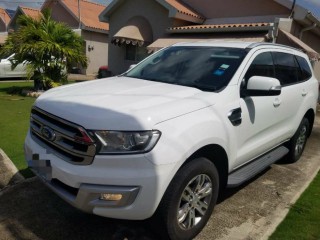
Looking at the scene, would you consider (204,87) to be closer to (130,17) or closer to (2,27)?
(130,17)

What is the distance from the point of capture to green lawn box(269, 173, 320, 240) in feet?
10.9

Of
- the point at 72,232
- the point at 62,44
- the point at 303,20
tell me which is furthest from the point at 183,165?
the point at 303,20

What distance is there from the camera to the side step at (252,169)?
11.6 feet

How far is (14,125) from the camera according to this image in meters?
6.97

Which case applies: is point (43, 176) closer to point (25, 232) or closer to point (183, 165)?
point (25, 232)

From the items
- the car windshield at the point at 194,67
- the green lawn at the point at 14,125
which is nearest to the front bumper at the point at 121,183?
the car windshield at the point at 194,67

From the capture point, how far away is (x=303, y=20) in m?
12.7

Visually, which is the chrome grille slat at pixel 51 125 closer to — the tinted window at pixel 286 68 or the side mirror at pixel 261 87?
the side mirror at pixel 261 87

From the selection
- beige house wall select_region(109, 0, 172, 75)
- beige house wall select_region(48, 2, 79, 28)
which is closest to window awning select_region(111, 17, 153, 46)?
beige house wall select_region(109, 0, 172, 75)

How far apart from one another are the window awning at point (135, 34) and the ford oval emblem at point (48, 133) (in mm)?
13359

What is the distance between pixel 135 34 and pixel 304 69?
1170 centimetres

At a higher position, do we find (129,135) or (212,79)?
(212,79)

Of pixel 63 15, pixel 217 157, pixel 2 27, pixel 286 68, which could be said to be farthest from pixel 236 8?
pixel 2 27

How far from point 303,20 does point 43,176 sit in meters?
12.4
